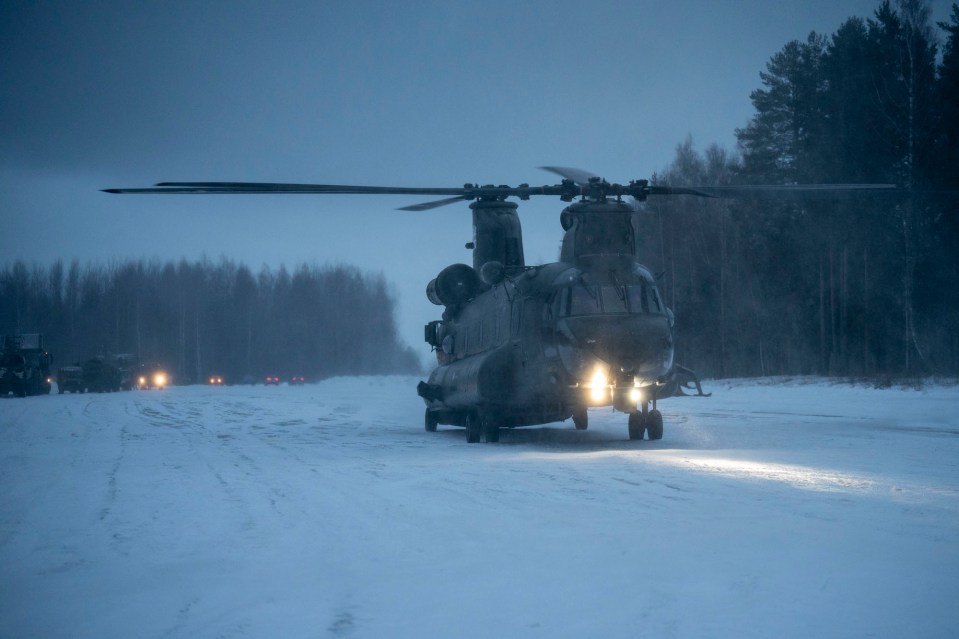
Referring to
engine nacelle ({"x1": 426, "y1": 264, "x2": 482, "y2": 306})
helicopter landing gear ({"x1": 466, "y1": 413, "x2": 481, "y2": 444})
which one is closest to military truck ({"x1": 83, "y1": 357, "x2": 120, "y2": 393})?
engine nacelle ({"x1": 426, "y1": 264, "x2": 482, "y2": 306})

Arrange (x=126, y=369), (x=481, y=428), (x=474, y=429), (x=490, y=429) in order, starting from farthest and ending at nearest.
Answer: (x=126, y=369) → (x=474, y=429) → (x=481, y=428) → (x=490, y=429)

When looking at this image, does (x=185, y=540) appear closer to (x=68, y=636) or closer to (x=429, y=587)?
(x=68, y=636)

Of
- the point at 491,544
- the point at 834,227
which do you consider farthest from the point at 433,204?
the point at 834,227

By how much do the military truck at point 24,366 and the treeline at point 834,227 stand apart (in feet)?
113

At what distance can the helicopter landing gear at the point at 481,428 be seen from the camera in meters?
15.2

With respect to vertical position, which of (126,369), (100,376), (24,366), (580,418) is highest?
(24,366)

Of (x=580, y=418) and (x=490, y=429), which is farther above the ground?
(x=580, y=418)

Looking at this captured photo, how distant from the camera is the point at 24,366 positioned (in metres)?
43.8

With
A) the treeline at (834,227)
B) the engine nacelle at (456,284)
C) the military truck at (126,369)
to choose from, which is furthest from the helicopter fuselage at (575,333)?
the military truck at (126,369)

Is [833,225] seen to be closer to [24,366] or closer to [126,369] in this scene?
[24,366]

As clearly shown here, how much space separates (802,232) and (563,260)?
88.8 ft

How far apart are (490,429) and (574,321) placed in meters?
3.31

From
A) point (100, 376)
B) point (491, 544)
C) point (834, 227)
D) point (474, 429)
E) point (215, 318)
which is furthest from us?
point (215, 318)

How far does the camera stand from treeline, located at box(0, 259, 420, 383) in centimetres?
8275
